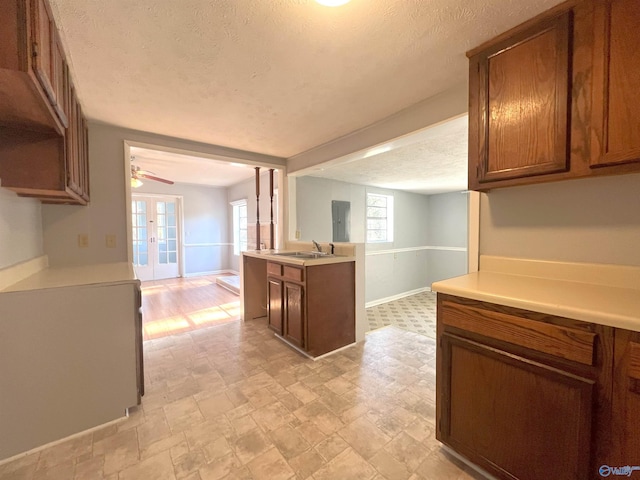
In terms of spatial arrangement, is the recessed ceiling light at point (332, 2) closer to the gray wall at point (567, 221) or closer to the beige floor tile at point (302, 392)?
the gray wall at point (567, 221)

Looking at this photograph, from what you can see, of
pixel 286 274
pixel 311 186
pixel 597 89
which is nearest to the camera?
pixel 597 89

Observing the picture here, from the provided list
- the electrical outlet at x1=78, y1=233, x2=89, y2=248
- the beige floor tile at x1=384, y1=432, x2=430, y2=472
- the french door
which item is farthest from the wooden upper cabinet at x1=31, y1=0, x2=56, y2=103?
the french door

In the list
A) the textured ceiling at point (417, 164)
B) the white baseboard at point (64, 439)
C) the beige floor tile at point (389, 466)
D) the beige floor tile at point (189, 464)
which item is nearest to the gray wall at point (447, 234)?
the textured ceiling at point (417, 164)

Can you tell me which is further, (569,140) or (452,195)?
(452,195)

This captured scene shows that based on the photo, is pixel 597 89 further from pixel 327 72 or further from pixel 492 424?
pixel 492 424

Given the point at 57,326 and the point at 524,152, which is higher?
the point at 524,152

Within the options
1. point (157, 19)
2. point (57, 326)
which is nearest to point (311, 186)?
point (157, 19)

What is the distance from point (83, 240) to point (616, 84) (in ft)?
12.0

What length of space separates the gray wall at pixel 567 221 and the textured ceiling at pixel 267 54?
34.2 inches

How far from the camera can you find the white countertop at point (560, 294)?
2.94 feet

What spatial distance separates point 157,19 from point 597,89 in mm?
1971

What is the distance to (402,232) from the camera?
5910 mm

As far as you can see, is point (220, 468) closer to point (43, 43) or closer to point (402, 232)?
point (43, 43)

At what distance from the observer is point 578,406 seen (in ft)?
3.06
